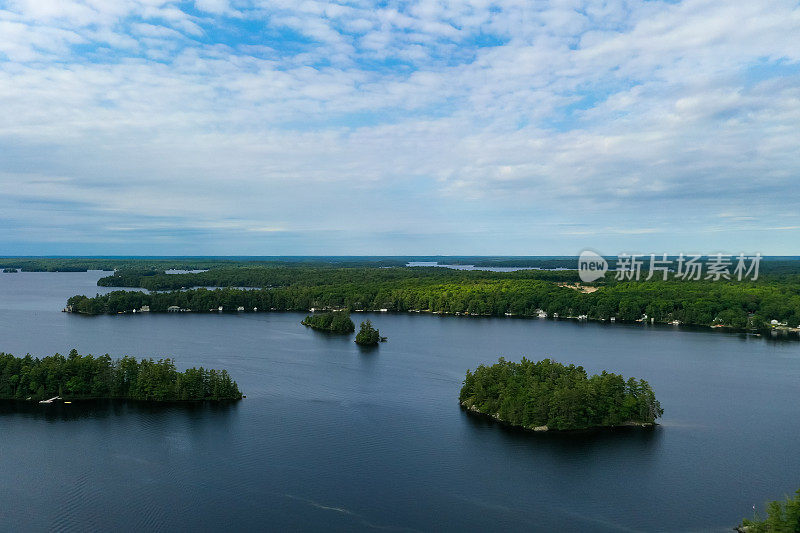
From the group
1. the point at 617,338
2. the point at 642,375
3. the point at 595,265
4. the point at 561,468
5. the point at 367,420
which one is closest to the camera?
the point at 561,468

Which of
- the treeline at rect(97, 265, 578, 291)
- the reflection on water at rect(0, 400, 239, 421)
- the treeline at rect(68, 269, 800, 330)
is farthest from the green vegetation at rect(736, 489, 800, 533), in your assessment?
the treeline at rect(97, 265, 578, 291)

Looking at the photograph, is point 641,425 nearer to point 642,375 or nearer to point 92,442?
point 642,375

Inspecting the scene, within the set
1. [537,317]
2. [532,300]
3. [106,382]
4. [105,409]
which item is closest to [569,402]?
[105,409]

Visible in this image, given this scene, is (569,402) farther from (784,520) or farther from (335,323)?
(335,323)

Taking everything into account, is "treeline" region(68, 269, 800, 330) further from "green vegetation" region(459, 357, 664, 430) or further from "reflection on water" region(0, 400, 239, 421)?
"reflection on water" region(0, 400, 239, 421)

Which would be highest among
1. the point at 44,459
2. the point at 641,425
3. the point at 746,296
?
the point at 746,296

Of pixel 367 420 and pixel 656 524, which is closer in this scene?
pixel 656 524

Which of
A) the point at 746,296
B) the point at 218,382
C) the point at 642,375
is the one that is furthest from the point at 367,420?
the point at 746,296
